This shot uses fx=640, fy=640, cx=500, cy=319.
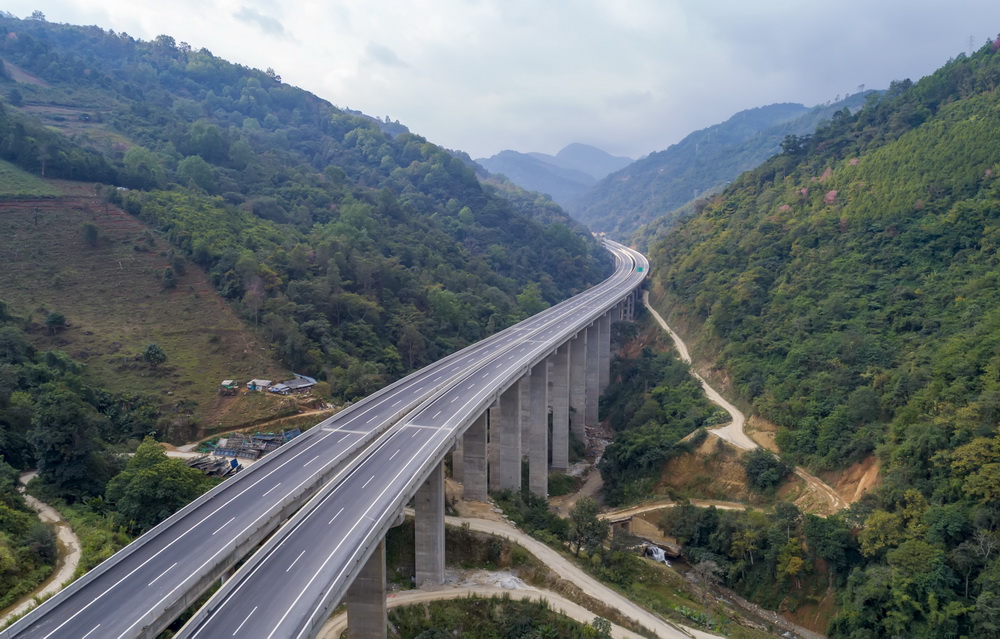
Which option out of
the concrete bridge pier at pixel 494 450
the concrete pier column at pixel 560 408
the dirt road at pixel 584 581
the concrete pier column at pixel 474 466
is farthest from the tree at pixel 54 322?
the concrete pier column at pixel 560 408

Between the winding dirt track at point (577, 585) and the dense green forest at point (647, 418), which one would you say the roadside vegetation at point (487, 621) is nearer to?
the winding dirt track at point (577, 585)

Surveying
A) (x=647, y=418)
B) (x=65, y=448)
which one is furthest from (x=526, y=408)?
(x=65, y=448)

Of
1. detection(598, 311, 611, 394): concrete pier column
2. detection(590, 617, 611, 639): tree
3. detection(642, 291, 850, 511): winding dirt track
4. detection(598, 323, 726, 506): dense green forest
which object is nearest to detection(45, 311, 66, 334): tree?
detection(590, 617, 611, 639): tree

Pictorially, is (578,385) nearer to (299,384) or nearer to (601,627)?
(299,384)

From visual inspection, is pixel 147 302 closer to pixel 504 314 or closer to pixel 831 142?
pixel 504 314

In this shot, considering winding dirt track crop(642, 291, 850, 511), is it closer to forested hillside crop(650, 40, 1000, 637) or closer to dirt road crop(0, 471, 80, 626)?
forested hillside crop(650, 40, 1000, 637)

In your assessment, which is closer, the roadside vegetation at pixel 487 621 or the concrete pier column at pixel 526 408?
the roadside vegetation at pixel 487 621
